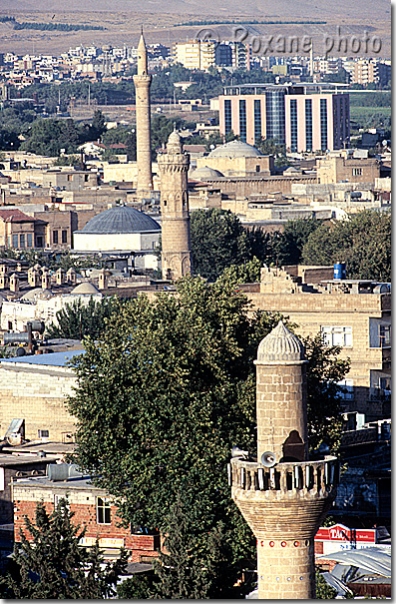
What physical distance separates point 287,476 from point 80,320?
17888 mm

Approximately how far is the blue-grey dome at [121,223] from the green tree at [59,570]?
3614 centimetres

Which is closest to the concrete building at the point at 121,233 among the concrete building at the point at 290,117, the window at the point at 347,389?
the window at the point at 347,389

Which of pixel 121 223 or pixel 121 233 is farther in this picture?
pixel 121 223

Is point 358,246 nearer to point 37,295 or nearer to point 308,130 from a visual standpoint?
point 37,295

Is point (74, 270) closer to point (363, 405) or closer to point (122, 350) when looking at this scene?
point (363, 405)

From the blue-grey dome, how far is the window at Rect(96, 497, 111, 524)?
111ft

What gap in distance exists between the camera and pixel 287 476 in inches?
371

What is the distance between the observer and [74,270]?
39.0 meters

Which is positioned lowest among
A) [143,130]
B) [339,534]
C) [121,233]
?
[339,534]

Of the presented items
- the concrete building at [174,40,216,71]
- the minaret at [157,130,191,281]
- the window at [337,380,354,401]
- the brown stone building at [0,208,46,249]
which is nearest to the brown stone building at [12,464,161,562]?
the window at [337,380,354,401]

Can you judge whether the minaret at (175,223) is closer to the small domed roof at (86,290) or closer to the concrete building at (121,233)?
the concrete building at (121,233)

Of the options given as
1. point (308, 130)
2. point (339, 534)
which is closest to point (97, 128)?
point (308, 130)

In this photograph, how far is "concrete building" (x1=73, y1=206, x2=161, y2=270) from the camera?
4778 cm

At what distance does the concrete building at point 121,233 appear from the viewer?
47.8m
